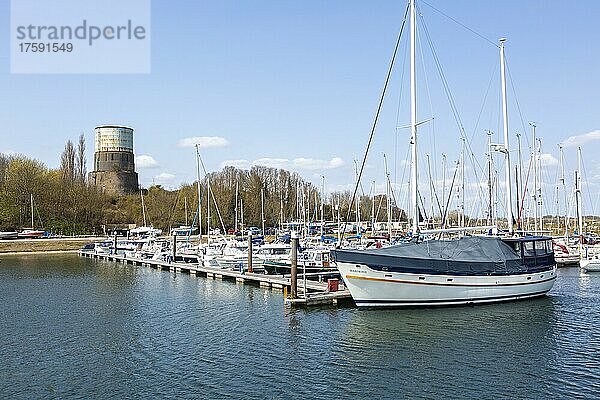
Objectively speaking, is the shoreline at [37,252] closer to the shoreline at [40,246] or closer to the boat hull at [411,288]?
the shoreline at [40,246]

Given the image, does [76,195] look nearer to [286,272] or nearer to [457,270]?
[286,272]

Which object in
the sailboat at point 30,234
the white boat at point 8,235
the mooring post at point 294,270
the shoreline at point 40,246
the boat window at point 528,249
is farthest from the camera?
the sailboat at point 30,234

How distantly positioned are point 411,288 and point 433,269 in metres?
1.39

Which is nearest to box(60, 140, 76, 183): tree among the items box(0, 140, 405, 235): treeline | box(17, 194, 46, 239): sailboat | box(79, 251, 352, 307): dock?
box(0, 140, 405, 235): treeline

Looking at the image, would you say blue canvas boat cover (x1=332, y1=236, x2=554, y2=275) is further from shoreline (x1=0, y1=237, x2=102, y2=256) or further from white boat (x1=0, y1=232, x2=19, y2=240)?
white boat (x1=0, y1=232, x2=19, y2=240)

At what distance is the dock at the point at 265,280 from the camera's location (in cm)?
3170

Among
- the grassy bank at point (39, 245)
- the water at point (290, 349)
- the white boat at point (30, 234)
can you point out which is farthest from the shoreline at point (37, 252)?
the water at point (290, 349)

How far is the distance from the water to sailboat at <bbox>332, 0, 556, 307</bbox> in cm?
Answer: 80

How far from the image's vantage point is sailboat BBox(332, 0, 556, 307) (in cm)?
2941

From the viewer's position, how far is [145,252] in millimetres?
68938

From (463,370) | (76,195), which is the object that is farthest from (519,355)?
(76,195)

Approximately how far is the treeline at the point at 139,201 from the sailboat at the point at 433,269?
5637cm

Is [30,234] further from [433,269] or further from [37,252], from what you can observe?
[433,269]

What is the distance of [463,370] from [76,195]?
3555 inches
